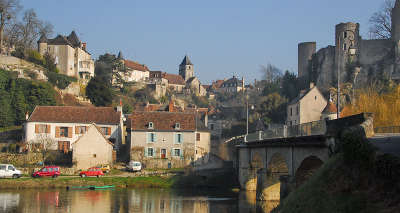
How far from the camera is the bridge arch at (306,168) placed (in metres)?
26.9

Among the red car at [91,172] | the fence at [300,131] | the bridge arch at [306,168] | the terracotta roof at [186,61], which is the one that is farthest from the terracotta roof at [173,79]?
the bridge arch at [306,168]

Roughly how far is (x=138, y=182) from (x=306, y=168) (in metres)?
23.8

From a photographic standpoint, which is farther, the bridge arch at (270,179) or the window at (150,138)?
the window at (150,138)

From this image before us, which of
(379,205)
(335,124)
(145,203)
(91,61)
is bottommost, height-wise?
(145,203)

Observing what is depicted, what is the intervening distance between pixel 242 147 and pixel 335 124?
26.5m

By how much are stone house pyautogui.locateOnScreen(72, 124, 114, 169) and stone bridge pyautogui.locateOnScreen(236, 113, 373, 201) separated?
587 inches

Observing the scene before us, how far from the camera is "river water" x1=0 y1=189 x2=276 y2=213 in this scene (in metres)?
33.0

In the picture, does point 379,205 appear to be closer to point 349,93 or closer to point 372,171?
point 372,171

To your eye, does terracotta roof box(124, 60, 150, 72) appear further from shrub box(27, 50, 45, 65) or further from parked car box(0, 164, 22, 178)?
parked car box(0, 164, 22, 178)

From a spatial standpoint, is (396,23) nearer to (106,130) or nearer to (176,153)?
(176,153)

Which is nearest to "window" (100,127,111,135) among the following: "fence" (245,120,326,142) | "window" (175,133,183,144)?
"window" (175,133,183,144)

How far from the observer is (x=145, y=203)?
36.7 meters

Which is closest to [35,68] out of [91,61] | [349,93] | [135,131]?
[91,61]

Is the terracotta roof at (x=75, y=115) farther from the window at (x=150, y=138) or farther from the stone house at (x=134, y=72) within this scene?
the stone house at (x=134, y=72)
